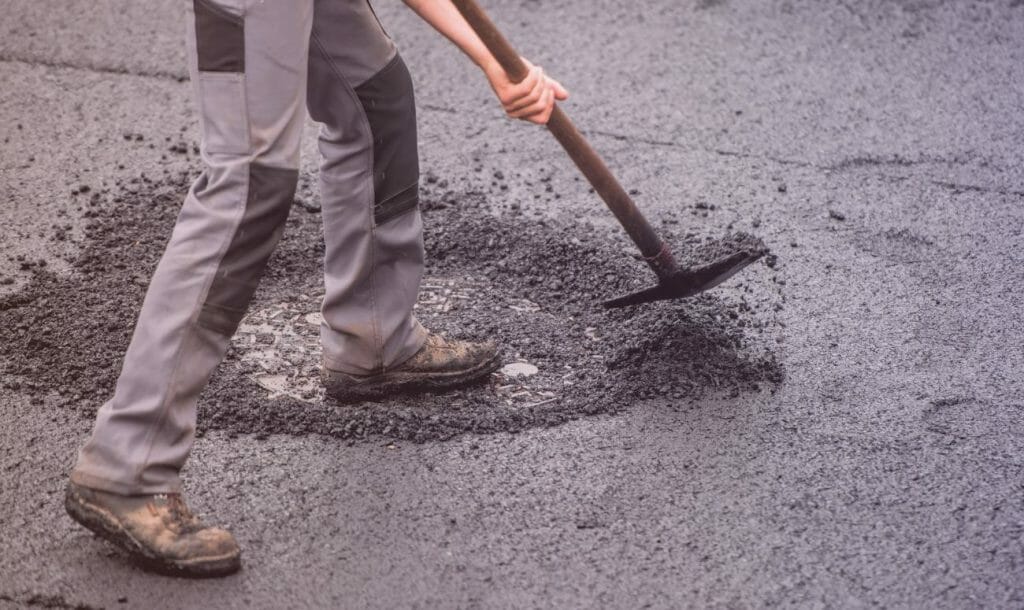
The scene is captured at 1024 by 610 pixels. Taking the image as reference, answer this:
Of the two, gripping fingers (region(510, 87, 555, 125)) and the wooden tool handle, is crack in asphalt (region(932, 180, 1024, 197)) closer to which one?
the wooden tool handle

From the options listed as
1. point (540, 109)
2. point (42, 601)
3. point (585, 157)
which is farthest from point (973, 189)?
point (42, 601)

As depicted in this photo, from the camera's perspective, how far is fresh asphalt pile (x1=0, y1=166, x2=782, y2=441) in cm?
368

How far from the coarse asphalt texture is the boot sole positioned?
5cm

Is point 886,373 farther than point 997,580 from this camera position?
Yes

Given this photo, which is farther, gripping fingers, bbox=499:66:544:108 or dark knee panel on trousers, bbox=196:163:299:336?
gripping fingers, bbox=499:66:544:108

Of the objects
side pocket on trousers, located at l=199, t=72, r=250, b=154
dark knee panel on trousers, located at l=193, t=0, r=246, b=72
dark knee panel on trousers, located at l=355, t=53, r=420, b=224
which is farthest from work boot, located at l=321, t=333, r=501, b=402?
dark knee panel on trousers, located at l=193, t=0, r=246, b=72

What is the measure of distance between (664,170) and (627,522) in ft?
7.68

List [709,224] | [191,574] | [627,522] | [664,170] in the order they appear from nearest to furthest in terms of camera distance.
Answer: [191,574] < [627,522] < [709,224] < [664,170]

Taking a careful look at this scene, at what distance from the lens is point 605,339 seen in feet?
13.3

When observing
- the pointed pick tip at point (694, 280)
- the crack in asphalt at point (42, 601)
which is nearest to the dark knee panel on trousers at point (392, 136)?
the pointed pick tip at point (694, 280)

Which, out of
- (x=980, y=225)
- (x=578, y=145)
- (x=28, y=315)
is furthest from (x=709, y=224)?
(x=28, y=315)

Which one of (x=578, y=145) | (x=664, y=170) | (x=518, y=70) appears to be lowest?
(x=664, y=170)

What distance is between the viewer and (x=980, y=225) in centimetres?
482

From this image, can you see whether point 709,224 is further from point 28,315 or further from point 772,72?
point 28,315
